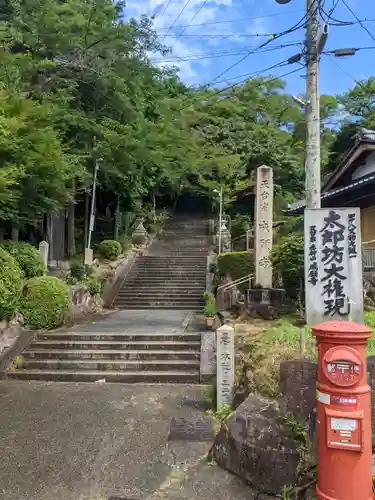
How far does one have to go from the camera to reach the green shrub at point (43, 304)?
955cm

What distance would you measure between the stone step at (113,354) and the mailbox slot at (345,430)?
17.0 feet

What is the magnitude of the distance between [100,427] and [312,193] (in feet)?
15.4

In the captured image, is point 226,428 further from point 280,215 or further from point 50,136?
point 280,215

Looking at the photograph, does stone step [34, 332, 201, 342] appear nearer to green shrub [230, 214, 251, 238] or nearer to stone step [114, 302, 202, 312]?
stone step [114, 302, 202, 312]

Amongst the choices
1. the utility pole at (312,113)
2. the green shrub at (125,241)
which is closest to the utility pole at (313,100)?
the utility pole at (312,113)

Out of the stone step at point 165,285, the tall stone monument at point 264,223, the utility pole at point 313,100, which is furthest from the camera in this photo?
the stone step at point 165,285

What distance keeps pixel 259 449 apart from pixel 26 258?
335 inches

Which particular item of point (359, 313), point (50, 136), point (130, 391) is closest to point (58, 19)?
point (50, 136)

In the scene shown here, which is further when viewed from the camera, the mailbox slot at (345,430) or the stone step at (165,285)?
the stone step at (165,285)

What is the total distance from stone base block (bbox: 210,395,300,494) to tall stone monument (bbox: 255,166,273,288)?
6.34m

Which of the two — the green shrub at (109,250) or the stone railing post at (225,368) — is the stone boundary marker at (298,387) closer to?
the stone railing post at (225,368)

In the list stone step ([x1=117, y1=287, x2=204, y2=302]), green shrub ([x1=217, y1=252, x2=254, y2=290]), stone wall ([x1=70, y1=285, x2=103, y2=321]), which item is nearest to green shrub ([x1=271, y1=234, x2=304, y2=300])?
green shrub ([x1=217, y1=252, x2=254, y2=290])

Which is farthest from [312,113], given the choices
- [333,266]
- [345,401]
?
[345,401]

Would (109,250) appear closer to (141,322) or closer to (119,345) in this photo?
(141,322)
